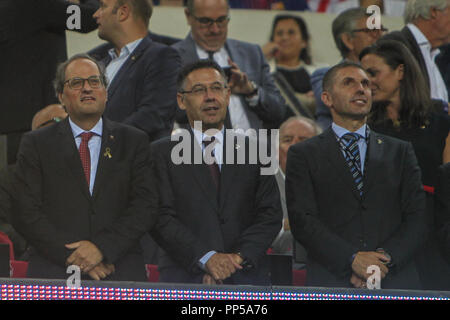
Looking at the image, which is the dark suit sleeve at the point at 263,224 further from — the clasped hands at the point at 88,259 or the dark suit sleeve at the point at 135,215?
the clasped hands at the point at 88,259

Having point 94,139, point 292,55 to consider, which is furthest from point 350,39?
point 94,139

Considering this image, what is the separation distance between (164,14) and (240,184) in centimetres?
230

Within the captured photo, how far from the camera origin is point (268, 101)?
496cm

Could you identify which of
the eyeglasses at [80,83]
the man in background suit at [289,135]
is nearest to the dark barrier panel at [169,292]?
the eyeglasses at [80,83]

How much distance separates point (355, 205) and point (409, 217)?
0.27 m

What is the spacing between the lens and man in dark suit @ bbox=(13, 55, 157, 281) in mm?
3846

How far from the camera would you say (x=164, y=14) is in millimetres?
6047

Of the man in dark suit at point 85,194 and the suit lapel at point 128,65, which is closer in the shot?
the man in dark suit at point 85,194

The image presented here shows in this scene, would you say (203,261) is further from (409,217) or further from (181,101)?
(409,217)

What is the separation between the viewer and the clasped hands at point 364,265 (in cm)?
389

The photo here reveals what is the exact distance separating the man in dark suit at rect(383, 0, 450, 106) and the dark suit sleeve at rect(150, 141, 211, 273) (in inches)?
65.3

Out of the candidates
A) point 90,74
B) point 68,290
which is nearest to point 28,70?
point 90,74

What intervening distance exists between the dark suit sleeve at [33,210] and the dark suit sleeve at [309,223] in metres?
1.08

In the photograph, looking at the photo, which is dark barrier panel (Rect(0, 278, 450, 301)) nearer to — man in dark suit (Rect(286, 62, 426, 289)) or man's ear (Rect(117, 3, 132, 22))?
man in dark suit (Rect(286, 62, 426, 289))
